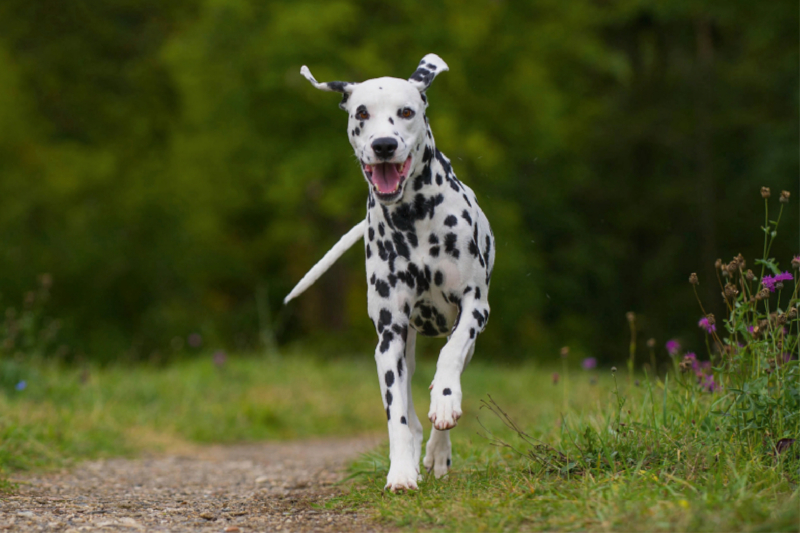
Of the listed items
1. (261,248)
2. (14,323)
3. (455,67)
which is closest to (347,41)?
(455,67)

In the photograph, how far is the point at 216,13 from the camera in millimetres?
16078

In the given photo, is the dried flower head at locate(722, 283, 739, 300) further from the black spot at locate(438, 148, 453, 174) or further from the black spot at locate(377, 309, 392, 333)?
the black spot at locate(377, 309, 392, 333)

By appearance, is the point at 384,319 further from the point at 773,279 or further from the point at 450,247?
the point at 773,279

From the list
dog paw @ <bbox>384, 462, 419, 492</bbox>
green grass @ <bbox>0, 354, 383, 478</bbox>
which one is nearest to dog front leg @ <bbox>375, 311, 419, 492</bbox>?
dog paw @ <bbox>384, 462, 419, 492</bbox>

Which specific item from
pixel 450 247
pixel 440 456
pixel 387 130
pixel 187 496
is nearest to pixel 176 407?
pixel 187 496

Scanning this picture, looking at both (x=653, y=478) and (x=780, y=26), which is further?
(x=780, y=26)

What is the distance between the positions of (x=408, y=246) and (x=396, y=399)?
77 centimetres

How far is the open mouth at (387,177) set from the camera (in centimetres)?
430

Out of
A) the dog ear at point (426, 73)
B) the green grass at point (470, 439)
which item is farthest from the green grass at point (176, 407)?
the dog ear at point (426, 73)

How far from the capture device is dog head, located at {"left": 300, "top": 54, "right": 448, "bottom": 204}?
4.23m

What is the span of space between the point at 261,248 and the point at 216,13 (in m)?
7.73

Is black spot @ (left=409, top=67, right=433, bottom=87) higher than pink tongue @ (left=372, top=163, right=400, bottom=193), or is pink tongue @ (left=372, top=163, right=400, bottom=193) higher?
black spot @ (left=409, top=67, right=433, bottom=87)

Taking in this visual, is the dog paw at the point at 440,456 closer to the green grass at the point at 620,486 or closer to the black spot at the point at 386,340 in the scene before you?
the green grass at the point at 620,486

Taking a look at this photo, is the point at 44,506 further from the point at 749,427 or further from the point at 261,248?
the point at 261,248
